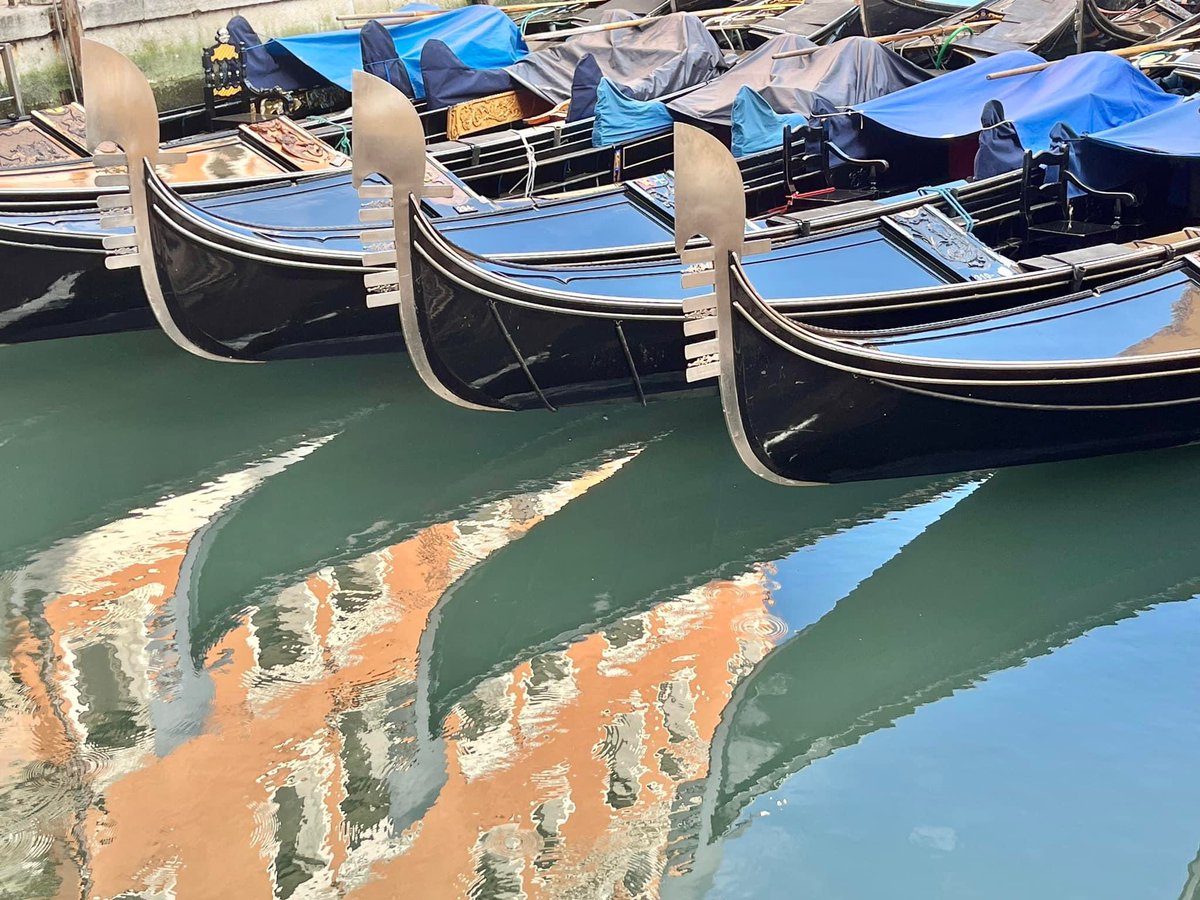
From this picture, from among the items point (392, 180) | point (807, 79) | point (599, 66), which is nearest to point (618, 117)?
point (599, 66)

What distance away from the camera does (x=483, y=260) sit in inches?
185

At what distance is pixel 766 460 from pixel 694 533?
44 cm

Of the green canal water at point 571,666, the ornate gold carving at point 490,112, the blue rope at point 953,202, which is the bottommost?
the green canal water at point 571,666

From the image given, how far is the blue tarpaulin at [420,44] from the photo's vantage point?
739 centimetres

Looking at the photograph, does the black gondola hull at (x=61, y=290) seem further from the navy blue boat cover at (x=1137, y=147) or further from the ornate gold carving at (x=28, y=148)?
the navy blue boat cover at (x=1137, y=147)

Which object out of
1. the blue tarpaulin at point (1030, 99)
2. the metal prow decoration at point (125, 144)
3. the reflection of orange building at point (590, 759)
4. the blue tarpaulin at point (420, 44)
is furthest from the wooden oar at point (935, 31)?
the reflection of orange building at point (590, 759)

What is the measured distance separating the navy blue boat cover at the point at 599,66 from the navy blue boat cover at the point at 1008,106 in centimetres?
142

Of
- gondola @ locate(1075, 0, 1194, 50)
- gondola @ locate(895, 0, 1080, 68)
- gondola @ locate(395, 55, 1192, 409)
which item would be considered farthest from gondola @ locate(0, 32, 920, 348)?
gondola @ locate(1075, 0, 1194, 50)

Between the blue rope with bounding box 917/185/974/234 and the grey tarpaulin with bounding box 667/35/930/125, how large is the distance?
1.16 meters

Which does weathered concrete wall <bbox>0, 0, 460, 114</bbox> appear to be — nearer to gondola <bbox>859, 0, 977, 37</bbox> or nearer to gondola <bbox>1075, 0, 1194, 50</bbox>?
gondola <bbox>859, 0, 977, 37</bbox>

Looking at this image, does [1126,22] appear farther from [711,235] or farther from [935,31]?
[711,235]

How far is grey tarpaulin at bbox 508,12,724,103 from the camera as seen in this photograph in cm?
729

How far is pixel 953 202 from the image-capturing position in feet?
17.6

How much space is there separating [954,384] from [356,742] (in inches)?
77.6
